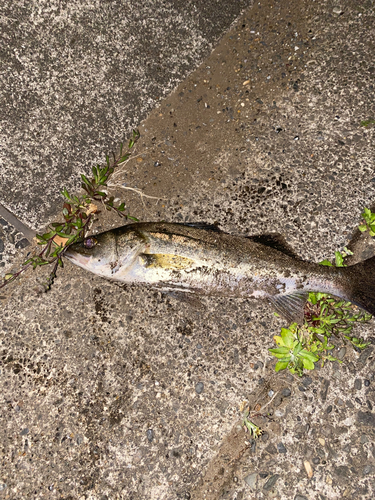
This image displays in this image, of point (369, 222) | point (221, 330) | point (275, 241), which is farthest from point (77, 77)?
point (369, 222)

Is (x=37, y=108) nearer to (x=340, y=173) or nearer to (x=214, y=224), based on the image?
(x=214, y=224)

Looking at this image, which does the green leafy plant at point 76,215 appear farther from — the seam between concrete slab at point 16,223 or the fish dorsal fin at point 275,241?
the fish dorsal fin at point 275,241

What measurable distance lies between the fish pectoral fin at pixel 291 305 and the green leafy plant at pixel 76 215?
171cm

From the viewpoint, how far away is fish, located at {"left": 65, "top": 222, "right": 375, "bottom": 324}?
3.03 meters

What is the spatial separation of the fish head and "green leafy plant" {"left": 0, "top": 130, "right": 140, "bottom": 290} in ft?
0.89

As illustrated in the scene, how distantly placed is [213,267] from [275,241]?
0.74 m

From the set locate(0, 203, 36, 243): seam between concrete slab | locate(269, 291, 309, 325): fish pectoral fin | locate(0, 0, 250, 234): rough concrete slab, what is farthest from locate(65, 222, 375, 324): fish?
locate(0, 0, 250, 234): rough concrete slab

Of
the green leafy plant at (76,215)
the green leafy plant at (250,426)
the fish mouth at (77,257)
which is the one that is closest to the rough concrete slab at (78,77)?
the green leafy plant at (76,215)

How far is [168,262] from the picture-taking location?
9.91 feet

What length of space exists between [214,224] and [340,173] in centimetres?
148

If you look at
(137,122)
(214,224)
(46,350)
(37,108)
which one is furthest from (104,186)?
(46,350)

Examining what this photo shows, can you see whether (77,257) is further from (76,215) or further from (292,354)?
(292,354)

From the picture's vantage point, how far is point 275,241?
130 inches

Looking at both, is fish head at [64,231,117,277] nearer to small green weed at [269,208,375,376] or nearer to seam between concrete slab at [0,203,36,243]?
seam between concrete slab at [0,203,36,243]
